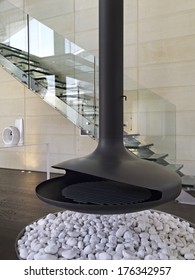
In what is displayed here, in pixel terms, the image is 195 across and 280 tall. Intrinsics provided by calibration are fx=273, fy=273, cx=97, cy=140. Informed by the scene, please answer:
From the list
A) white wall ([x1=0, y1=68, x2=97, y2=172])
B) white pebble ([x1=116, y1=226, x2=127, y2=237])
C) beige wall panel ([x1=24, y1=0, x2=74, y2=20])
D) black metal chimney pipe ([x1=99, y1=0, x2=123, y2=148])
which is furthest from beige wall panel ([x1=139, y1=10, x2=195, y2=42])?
white pebble ([x1=116, y1=226, x2=127, y2=237])

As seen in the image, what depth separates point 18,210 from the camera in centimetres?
300

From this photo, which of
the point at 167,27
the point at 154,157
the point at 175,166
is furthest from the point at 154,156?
the point at 167,27

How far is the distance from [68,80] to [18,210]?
2401mm

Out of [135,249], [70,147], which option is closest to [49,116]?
[70,147]

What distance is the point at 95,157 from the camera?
6.45ft

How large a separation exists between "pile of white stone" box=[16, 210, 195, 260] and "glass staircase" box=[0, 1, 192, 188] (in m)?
1.54

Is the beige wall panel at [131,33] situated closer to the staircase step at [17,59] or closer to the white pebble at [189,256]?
the staircase step at [17,59]

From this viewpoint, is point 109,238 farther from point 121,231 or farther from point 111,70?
point 111,70

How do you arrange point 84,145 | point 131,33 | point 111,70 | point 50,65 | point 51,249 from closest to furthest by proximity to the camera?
1. point 51,249
2. point 111,70
3. point 131,33
4. point 50,65
5. point 84,145

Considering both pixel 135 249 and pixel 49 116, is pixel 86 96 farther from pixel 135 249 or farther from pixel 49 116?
pixel 135 249

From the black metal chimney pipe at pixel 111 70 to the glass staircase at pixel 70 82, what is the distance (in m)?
1.74

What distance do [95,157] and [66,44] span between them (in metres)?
3.29

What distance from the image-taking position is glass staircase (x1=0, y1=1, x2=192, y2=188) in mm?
3941

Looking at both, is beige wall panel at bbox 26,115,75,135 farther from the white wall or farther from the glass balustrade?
the glass balustrade
